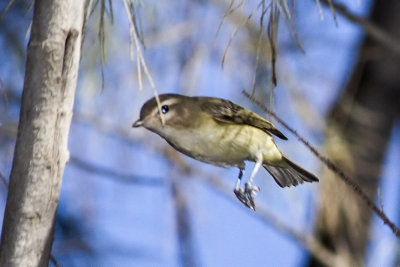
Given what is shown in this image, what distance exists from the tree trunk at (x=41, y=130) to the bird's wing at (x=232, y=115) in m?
0.67

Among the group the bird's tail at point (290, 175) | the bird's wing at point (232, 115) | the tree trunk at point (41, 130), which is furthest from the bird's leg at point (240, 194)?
the tree trunk at point (41, 130)

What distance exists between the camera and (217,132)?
1.96 meters

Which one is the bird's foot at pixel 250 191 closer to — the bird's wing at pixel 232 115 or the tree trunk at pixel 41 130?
the bird's wing at pixel 232 115

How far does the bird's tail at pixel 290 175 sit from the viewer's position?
7.07ft

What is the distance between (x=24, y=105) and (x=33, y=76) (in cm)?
6

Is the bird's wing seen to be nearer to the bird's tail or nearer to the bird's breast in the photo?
the bird's breast

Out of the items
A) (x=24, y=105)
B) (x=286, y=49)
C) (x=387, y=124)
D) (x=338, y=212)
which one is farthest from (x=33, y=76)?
(x=387, y=124)

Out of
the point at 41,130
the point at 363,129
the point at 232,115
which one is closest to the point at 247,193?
the point at 232,115

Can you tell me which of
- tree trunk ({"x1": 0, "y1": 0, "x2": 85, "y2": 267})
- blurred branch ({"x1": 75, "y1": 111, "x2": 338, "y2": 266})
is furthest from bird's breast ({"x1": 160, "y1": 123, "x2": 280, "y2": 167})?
blurred branch ({"x1": 75, "y1": 111, "x2": 338, "y2": 266})

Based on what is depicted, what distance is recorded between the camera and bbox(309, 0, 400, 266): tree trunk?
4.67 meters

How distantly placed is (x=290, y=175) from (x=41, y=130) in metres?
1.01

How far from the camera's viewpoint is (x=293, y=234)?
3.92 m

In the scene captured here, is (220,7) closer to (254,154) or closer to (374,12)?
(254,154)

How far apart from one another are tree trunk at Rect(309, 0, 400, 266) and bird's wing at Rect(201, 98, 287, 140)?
2.39 metres
